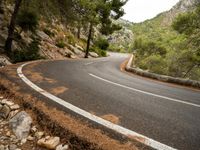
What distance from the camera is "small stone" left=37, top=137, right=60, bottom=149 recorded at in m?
3.12

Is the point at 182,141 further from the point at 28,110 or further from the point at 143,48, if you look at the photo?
the point at 143,48

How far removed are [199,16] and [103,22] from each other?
1600cm

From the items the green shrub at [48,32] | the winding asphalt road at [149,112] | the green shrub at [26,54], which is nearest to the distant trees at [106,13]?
the green shrub at [48,32]

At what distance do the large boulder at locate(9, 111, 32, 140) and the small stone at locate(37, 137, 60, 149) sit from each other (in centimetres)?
42

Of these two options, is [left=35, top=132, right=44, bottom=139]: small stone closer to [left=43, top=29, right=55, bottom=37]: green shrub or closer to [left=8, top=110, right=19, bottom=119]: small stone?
[left=8, top=110, right=19, bottom=119]: small stone

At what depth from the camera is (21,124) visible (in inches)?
146

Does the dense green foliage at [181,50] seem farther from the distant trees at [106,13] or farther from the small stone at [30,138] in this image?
the small stone at [30,138]

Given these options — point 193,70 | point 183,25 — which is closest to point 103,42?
point 193,70

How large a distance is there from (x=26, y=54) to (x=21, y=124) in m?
10.9

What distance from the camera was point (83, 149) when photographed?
298 cm

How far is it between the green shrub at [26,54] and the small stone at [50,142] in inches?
393

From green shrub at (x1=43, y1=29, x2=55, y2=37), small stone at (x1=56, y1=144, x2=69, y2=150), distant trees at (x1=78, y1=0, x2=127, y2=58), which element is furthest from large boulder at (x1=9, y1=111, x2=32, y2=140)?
green shrub at (x1=43, y1=29, x2=55, y2=37)

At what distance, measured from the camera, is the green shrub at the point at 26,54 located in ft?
41.9

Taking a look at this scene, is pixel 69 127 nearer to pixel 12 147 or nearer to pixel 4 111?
pixel 12 147
